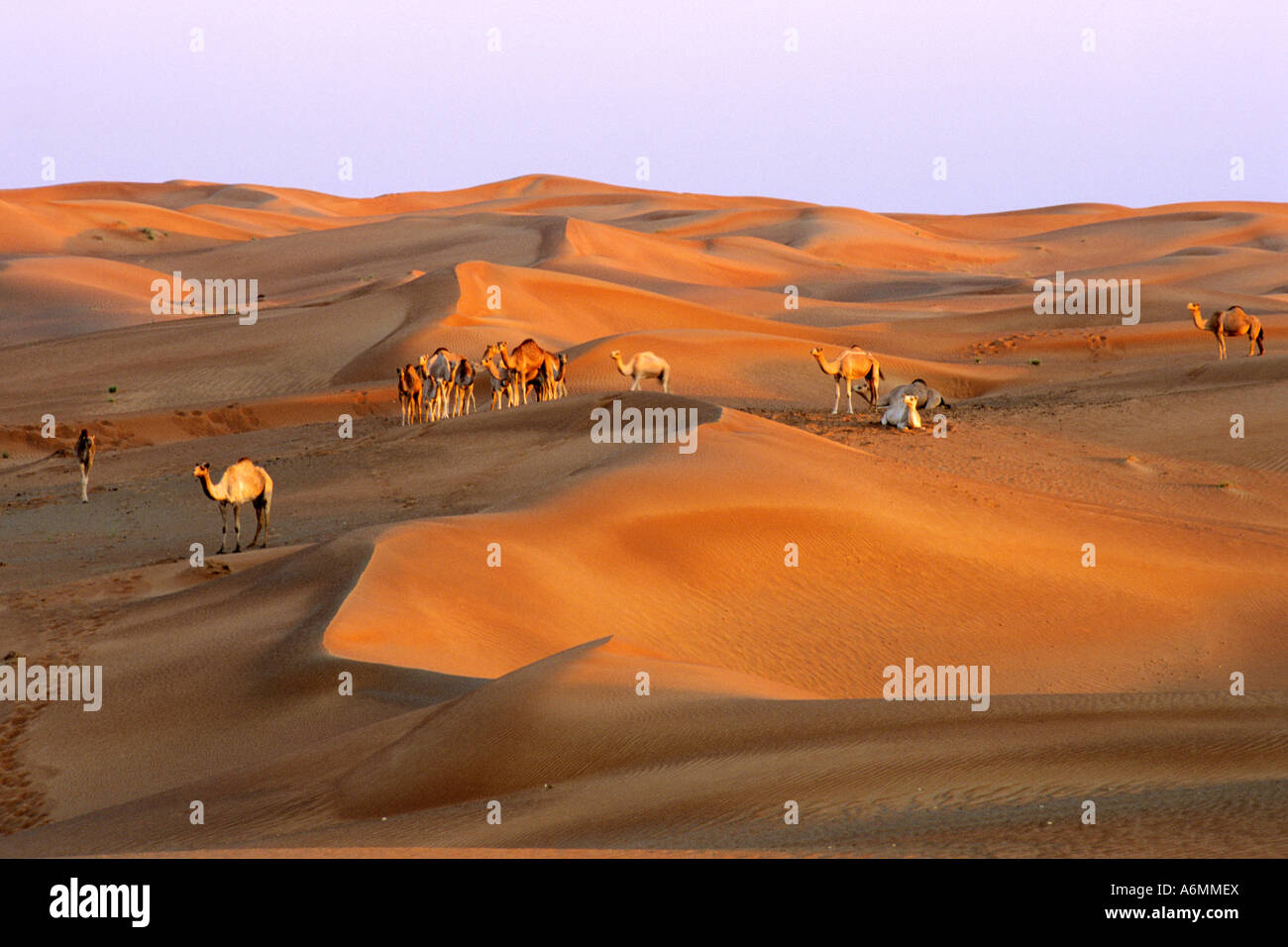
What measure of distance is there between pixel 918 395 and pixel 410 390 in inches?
328

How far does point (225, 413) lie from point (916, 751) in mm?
23444

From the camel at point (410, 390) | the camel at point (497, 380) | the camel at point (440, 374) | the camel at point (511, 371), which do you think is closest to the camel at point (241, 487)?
the camel at point (410, 390)

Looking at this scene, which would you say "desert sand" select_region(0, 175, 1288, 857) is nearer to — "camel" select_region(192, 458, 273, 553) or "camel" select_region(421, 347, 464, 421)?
"camel" select_region(192, 458, 273, 553)

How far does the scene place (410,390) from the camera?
24578mm

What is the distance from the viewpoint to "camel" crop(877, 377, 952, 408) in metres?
22.3

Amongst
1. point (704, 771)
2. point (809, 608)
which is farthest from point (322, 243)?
point (704, 771)

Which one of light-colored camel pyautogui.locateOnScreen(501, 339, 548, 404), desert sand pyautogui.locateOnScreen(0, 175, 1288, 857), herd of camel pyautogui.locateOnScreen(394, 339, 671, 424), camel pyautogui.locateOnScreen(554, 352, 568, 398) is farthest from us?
camel pyautogui.locateOnScreen(554, 352, 568, 398)

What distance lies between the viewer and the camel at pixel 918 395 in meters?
22.3

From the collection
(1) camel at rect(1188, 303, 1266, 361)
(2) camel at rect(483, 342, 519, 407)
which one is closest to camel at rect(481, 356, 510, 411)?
(2) camel at rect(483, 342, 519, 407)

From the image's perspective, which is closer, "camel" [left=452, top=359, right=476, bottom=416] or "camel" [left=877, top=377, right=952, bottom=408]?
"camel" [left=877, top=377, right=952, bottom=408]

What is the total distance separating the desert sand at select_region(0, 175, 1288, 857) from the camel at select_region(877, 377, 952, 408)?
18.2 inches

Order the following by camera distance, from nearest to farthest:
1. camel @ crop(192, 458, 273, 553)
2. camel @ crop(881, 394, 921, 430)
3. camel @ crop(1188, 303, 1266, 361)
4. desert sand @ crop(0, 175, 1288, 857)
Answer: desert sand @ crop(0, 175, 1288, 857), camel @ crop(192, 458, 273, 553), camel @ crop(881, 394, 921, 430), camel @ crop(1188, 303, 1266, 361)

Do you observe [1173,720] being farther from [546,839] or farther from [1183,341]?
[1183,341]

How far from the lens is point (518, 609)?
516 inches
